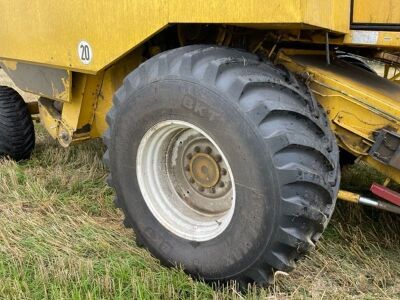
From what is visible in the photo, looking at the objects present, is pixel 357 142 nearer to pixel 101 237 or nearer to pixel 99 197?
pixel 101 237

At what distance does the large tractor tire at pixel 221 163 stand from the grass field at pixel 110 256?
16 cm

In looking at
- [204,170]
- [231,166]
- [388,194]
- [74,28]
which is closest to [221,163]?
[204,170]

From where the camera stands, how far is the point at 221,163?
2.63 metres

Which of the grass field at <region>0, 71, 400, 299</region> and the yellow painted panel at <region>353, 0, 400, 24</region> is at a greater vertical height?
the yellow painted panel at <region>353, 0, 400, 24</region>

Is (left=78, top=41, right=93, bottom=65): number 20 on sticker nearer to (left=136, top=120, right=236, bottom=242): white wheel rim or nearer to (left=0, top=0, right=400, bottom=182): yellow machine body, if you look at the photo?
(left=0, top=0, right=400, bottom=182): yellow machine body

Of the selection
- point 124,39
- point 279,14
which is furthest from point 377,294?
point 124,39

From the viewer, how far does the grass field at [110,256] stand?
7.95 feet

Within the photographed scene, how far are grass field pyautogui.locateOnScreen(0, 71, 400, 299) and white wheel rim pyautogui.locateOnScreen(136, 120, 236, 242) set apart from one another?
0.24m

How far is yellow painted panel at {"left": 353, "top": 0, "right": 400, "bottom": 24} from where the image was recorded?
97.1 inches

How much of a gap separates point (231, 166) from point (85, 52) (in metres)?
1.28

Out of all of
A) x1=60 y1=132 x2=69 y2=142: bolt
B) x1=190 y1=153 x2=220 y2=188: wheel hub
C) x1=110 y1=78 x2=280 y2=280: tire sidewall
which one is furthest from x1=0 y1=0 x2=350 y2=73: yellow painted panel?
x1=190 y1=153 x2=220 y2=188: wheel hub

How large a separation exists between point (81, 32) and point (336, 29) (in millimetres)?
1477

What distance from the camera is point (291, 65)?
265cm

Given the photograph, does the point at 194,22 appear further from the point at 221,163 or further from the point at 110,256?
the point at 110,256
